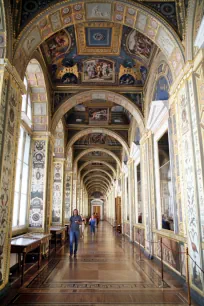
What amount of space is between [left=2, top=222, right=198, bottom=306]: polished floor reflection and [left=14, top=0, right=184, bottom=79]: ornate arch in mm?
4948

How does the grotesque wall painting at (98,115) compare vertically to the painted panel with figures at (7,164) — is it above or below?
above

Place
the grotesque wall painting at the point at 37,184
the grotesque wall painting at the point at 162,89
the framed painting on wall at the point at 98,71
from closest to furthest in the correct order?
the grotesque wall painting at the point at 162,89, the grotesque wall painting at the point at 37,184, the framed painting on wall at the point at 98,71

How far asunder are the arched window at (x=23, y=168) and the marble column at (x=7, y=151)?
283cm

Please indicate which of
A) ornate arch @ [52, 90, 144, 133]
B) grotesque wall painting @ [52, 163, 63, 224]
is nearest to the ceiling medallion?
ornate arch @ [52, 90, 144, 133]

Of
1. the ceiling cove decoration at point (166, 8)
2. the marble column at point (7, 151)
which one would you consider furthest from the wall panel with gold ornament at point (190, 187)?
the marble column at point (7, 151)

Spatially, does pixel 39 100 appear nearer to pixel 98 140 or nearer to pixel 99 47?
pixel 99 47

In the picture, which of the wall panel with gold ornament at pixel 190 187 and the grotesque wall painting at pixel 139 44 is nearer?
the wall panel with gold ornament at pixel 190 187

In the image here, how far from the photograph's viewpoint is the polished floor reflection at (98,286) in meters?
4.44

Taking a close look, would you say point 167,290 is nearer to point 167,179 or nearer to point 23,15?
point 167,179

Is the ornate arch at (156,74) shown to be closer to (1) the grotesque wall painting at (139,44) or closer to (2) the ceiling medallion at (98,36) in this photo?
(1) the grotesque wall painting at (139,44)

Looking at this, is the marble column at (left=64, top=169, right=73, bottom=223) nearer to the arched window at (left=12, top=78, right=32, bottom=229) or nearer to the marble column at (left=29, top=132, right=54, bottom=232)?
the marble column at (left=29, top=132, right=54, bottom=232)

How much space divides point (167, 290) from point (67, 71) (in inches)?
327

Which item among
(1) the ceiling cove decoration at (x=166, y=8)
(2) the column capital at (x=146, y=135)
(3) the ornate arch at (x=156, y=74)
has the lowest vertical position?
(2) the column capital at (x=146, y=135)

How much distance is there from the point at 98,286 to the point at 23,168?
5.07 metres
